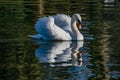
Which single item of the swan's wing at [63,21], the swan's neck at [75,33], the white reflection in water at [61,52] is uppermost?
the swan's wing at [63,21]

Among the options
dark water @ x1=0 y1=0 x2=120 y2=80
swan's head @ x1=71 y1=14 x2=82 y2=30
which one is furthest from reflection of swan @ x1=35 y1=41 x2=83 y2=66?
swan's head @ x1=71 y1=14 x2=82 y2=30

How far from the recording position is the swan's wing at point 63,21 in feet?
63.4

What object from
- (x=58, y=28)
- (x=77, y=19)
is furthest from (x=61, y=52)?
(x=77, y=19)

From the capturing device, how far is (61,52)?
16.4 m

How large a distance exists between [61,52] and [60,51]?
21 centimetres

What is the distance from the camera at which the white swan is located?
60.8 feet

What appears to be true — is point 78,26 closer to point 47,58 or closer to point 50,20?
point 50,20

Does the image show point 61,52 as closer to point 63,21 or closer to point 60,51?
point 60,51

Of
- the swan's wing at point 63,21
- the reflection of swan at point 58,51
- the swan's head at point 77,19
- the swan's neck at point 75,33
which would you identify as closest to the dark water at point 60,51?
the reflection of swan at point 58,51

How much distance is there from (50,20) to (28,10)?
32.9ft

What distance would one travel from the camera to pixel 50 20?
18.4 meters

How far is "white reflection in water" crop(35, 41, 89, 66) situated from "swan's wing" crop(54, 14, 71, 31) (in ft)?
3.25

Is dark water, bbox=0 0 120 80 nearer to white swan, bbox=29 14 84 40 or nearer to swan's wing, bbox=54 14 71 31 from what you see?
white swan, bbox=29 14 84 40

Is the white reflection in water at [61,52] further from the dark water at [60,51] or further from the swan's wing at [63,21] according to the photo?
the swan's wing at [63,21]
